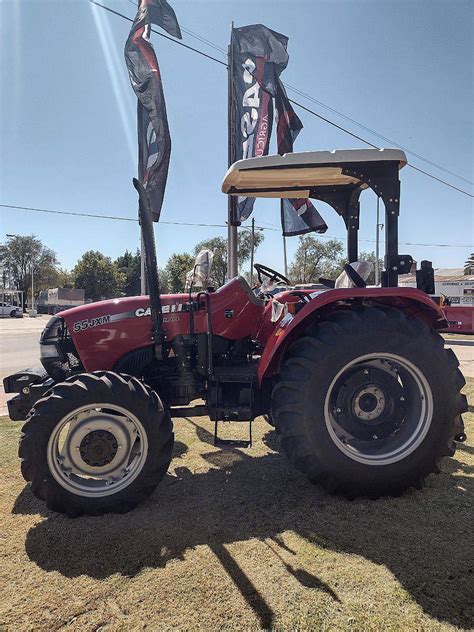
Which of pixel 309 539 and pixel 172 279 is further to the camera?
pixel 172 279

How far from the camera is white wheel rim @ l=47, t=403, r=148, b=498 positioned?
270cm

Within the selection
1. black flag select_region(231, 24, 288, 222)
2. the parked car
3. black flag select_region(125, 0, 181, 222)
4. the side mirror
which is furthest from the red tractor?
the parked car

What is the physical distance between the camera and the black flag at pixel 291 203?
5082mm

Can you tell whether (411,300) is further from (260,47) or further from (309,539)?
(260,47)

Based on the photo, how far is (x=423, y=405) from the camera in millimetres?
2852

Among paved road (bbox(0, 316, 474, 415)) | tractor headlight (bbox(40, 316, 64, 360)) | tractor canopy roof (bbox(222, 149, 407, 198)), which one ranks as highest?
tractor canopy roof (bbox(222, 149, 407, 198))

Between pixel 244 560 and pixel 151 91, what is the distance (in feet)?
29.7

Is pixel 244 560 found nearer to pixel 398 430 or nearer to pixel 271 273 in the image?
pixel 398 430

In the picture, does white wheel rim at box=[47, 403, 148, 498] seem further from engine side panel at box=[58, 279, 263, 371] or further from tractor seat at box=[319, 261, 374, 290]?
tractor seat at box=[319, 261, 374, 290]

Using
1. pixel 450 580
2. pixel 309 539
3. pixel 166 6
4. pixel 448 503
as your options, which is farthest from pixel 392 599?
pixel 166 6

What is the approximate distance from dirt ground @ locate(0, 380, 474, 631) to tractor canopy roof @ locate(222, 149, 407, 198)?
2.22m

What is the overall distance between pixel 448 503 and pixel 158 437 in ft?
6.29

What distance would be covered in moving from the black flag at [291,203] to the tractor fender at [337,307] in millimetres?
1868

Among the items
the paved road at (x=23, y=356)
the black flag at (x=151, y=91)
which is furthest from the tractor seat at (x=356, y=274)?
the black flag at (x=151, y=91)
